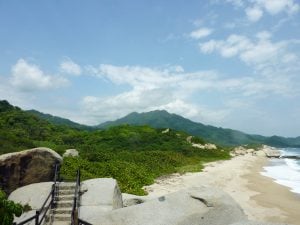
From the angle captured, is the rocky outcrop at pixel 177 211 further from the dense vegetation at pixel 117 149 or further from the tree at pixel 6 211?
the dense vegetation at pixel 117 149

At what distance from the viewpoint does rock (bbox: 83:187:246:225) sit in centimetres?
1575

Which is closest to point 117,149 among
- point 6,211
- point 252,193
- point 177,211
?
point 252,193

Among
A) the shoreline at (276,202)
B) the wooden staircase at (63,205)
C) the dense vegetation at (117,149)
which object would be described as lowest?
the shoreline at (276,202)

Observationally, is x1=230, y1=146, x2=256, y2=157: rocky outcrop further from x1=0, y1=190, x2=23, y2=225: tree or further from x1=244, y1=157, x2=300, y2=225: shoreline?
x1=0, y1=190, x2=23, y2=225: tree

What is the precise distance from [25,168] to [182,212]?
11435 mm

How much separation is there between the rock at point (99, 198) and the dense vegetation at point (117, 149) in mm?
9231

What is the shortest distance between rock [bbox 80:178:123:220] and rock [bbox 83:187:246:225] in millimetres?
2010

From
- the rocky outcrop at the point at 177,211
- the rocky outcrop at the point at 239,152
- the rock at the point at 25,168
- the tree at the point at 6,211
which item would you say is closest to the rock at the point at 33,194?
the rocky outcrop at the point at 177,211

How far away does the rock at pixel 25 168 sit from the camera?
22531mm

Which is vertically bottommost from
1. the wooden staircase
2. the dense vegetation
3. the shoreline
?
the shoreline

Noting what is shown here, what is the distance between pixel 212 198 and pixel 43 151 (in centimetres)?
1174

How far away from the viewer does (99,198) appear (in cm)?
1964

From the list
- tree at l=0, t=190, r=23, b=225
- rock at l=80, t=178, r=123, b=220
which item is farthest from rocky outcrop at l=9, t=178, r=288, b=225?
tree at l=0, t=190, r=23, b=225

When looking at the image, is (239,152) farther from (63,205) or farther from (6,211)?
(6,211)
